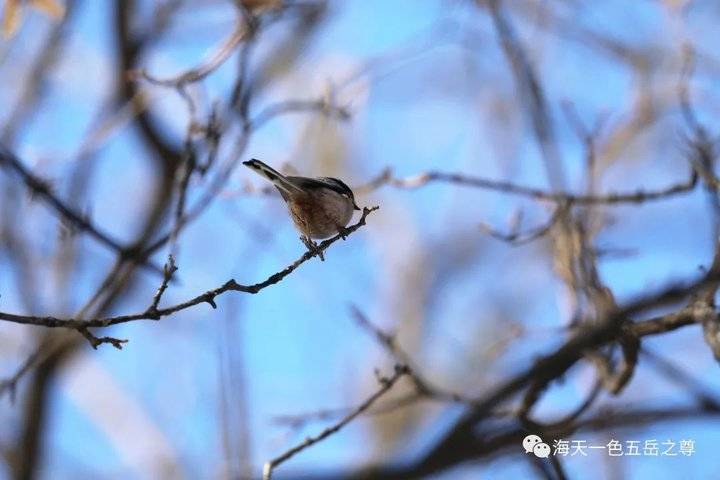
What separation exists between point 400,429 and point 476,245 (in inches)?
95.7

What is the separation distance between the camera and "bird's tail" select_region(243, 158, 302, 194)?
2072 millimetres

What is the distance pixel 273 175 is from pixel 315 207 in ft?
0.90

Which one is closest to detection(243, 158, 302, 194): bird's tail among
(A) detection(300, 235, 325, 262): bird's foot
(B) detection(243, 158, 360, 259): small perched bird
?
(B) detection(243, 158, 360, 259): small perched bird

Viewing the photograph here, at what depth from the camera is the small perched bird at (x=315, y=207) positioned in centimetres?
242

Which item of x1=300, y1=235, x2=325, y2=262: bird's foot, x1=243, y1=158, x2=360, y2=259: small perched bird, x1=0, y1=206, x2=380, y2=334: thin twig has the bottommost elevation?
x1=0, y1=206, x2=380, y2=334: thin twig

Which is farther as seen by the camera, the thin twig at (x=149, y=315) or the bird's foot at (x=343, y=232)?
the bird's foot at (x=343, y=232)

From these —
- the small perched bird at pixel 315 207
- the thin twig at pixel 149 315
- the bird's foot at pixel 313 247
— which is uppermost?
the small perched bird at pixel 315 207

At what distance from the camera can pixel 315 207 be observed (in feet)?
8.00

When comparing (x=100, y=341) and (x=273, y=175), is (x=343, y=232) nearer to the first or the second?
(x=273, y=175)

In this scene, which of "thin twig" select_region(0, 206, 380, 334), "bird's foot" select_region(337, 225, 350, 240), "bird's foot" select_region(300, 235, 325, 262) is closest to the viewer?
"thin twig" select_region(0, 206, 380, 334)

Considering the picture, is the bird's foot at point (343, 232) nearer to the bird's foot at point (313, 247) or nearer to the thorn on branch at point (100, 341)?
the bird's foot at point (313, 247)

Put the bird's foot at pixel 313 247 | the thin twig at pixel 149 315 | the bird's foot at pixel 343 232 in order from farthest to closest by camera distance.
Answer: the bird's foot at pixel 343 232, the bird's foot at pixel 313 247, the thin twig at pixel 149 315

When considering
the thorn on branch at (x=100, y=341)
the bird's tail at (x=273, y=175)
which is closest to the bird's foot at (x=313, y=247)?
the bird's tail at (x=273, y=175)

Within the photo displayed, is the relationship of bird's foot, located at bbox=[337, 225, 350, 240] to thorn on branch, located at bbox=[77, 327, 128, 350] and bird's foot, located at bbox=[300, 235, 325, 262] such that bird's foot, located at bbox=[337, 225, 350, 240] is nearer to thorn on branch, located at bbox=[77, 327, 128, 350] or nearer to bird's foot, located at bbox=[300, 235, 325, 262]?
bird's foot, located at bbox=[300, 235, 325, 262]
